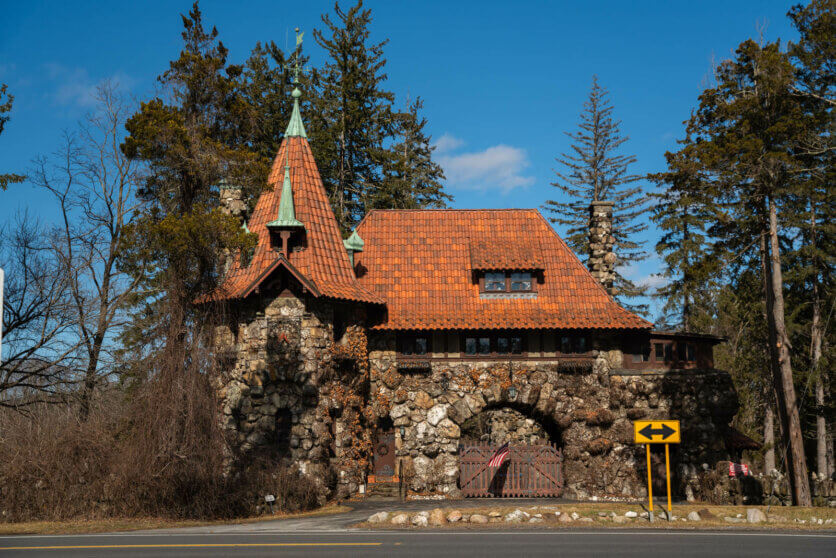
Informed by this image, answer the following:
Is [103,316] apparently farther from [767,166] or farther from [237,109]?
[767,166]

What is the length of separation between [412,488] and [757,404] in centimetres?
2282

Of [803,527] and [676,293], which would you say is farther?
[676,293]

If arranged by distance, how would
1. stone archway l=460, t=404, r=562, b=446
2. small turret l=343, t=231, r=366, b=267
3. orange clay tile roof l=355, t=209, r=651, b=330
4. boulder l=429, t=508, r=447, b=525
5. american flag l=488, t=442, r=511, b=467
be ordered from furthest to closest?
stone archway l=460, t=404, r=562, b=446 < small turret l=343, t=231, r=366, b=267 < orange clay tile roof l=355, t=209, r=651, b=330 < american flag l=488, t=442, r=511, b=467 < boulder l=429, t=508, r=447, b=525

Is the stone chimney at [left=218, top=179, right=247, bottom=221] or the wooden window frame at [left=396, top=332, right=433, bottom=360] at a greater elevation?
the stone chimney at [left=218, top=179, right=247, bottom=221]

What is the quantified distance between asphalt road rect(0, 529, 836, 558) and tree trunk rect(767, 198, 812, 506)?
659 cm

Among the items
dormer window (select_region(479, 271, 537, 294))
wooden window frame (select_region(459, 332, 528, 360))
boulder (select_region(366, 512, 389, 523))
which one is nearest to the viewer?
boulder (select_region(366, 512, 389, 523))

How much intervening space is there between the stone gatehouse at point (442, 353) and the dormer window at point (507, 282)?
4 centimetres

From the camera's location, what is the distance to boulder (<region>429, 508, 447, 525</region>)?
15.8 metres

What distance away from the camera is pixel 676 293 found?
122 feet

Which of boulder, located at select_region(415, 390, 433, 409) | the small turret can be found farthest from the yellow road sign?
the small turret

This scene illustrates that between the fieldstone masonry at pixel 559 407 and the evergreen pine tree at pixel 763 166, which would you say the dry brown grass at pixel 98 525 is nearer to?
the fieldstone masonry at pixel 559 407

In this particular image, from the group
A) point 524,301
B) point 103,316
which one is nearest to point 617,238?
point 524,301

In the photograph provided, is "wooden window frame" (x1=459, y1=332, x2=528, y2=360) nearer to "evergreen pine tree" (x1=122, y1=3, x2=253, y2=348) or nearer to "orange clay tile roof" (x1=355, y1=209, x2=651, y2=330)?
"orange clay tile roof" (x1=355, y1=209, x2=651, y2=330)

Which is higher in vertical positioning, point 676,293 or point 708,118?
point 708,118
